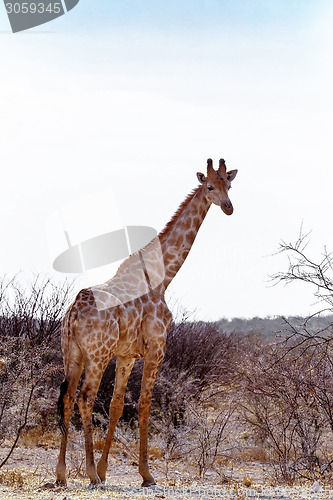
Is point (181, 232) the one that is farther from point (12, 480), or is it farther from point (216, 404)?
point (216, 404)

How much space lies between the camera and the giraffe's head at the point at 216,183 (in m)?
8.67

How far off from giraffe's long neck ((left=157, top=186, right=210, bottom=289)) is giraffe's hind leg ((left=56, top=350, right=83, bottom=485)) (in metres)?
1.79

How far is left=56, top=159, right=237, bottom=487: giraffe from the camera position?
24.3 ft

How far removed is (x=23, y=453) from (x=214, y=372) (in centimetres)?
687

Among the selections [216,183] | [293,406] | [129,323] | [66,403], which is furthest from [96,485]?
[216,183]

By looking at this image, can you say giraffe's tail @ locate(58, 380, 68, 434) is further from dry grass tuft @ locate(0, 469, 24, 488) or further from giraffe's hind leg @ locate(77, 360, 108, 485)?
dry grass tuft @ locate(0, 469, 24, 488)

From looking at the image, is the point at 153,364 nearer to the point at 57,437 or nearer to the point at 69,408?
the point at 69,408

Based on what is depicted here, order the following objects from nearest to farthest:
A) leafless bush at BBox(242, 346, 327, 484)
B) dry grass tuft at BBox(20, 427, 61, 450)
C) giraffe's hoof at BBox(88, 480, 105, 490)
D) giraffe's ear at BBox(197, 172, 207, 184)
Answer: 1. giraffe's hoof at BBox(88, 480, 105, 490)
2. giraffe's ear at BBox(197, 172, 207, 184)
3. leafless bush at BBox(242, 346, 327, 484)
4. dry grass tuft at BBox(20, 427, 61, 450)

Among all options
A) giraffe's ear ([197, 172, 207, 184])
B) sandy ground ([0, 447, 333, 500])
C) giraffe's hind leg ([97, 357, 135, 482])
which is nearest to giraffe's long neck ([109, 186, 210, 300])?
giraffe's ear ([197, 172, 207, 184])

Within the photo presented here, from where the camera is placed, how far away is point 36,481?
821cm

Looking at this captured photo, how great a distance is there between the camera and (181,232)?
29.0 ft

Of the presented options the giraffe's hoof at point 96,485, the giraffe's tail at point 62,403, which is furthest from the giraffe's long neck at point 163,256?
the giraffe's hoof at point 96,485

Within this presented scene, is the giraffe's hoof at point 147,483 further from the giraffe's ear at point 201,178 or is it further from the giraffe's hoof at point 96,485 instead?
the giraffe's ear at point 201,178

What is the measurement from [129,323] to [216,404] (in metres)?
7.26
